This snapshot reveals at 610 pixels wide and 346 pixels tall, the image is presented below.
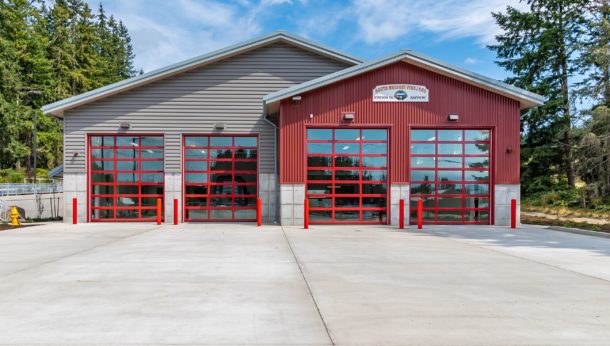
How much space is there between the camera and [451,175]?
664 inches

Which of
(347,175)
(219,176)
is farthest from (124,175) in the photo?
(347,175)

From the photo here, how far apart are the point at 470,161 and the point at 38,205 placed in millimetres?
20759

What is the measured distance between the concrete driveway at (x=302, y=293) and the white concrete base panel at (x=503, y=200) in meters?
5.61

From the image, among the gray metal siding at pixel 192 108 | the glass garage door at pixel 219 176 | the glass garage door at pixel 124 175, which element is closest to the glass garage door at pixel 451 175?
the gray metal siding at pixel 192 108

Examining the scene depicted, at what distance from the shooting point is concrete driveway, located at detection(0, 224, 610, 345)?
4453mm

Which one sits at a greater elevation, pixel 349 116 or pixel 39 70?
pixel 39 70

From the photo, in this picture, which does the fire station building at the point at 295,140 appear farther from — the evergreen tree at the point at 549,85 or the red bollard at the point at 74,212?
the evergreen tree at the point at 549,85

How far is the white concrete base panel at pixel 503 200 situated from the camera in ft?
54.6

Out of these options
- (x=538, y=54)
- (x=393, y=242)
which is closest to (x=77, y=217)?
→ (x=393, y=242)

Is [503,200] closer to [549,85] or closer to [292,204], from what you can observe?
[292,204]

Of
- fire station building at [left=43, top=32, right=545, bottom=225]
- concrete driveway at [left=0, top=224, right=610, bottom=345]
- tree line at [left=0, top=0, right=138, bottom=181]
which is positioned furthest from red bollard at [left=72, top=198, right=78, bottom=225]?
tree line at [left=0, top=0, right=138, bottom=181]

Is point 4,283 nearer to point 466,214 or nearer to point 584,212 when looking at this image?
point 466,214

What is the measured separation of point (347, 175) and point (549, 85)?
2102cm

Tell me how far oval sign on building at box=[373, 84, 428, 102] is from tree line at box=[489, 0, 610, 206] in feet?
49.7
